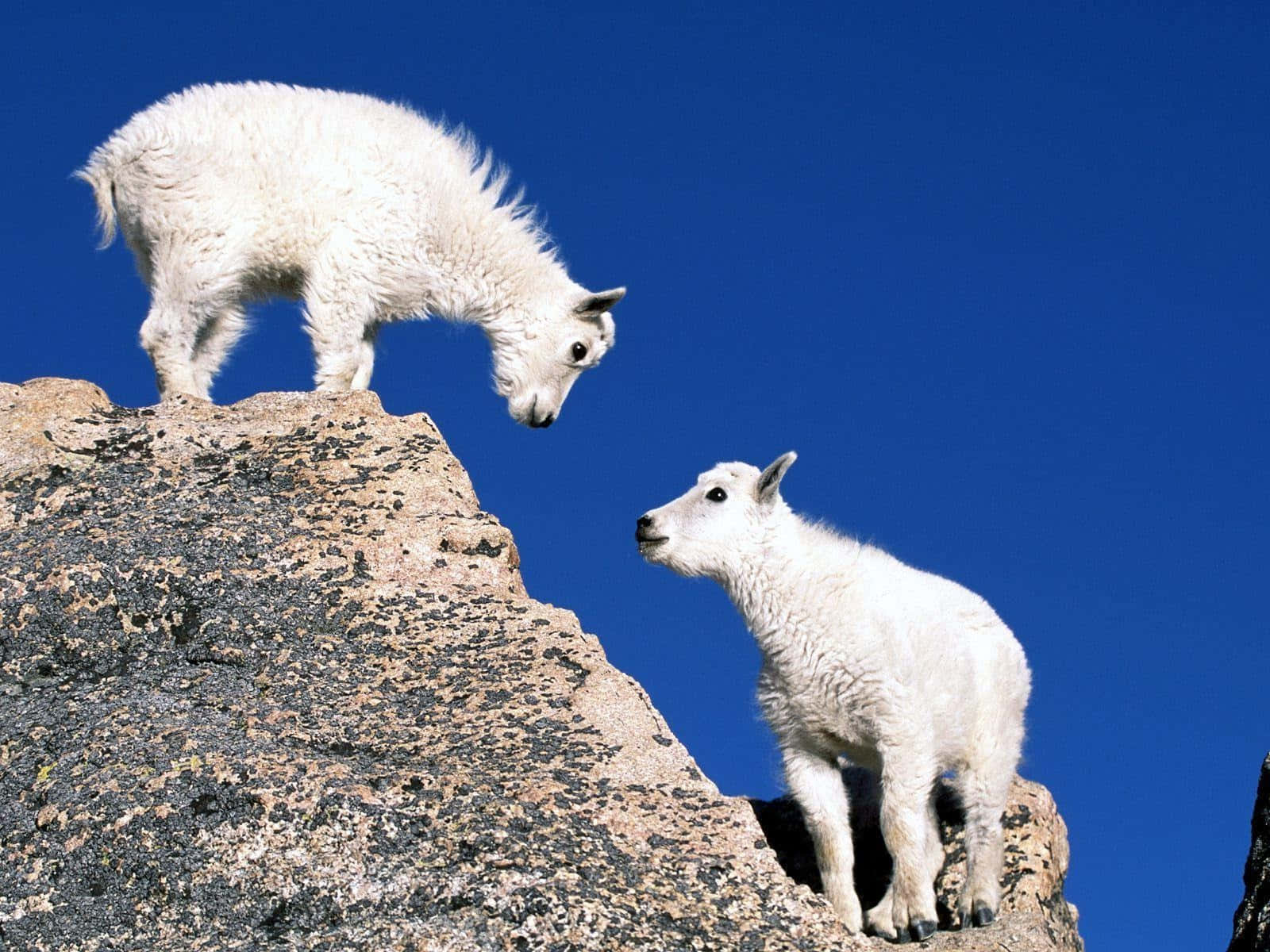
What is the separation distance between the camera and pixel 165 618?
659 cm

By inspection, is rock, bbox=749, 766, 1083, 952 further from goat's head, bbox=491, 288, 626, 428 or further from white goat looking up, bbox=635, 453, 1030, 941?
goat's head, bbox=491, 288, 626, 428

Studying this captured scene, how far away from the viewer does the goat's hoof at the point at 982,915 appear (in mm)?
7262

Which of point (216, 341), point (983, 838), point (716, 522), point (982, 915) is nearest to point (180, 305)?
point (216, 341)

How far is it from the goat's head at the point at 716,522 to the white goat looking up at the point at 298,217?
9.83ft

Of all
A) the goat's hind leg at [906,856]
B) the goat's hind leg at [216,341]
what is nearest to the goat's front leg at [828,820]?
the goat's hind leg at [906,856]

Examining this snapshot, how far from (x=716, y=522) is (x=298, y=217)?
3807mm

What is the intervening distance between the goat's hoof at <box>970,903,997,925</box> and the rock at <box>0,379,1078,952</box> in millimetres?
371

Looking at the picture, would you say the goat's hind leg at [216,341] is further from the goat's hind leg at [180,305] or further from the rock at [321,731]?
the rock at [321,731]

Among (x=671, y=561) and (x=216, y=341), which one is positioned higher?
(x=216, y=341)

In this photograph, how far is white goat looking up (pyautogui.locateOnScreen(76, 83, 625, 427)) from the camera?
10.1 meters

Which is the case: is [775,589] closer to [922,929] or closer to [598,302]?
[922,929]

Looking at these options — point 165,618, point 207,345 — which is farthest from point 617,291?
point 165,618

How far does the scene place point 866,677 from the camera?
7.64 metres

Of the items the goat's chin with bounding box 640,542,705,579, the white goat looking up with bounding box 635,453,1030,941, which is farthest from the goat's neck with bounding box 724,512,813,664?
the goat's chin with bounding box 640,542,705,579
